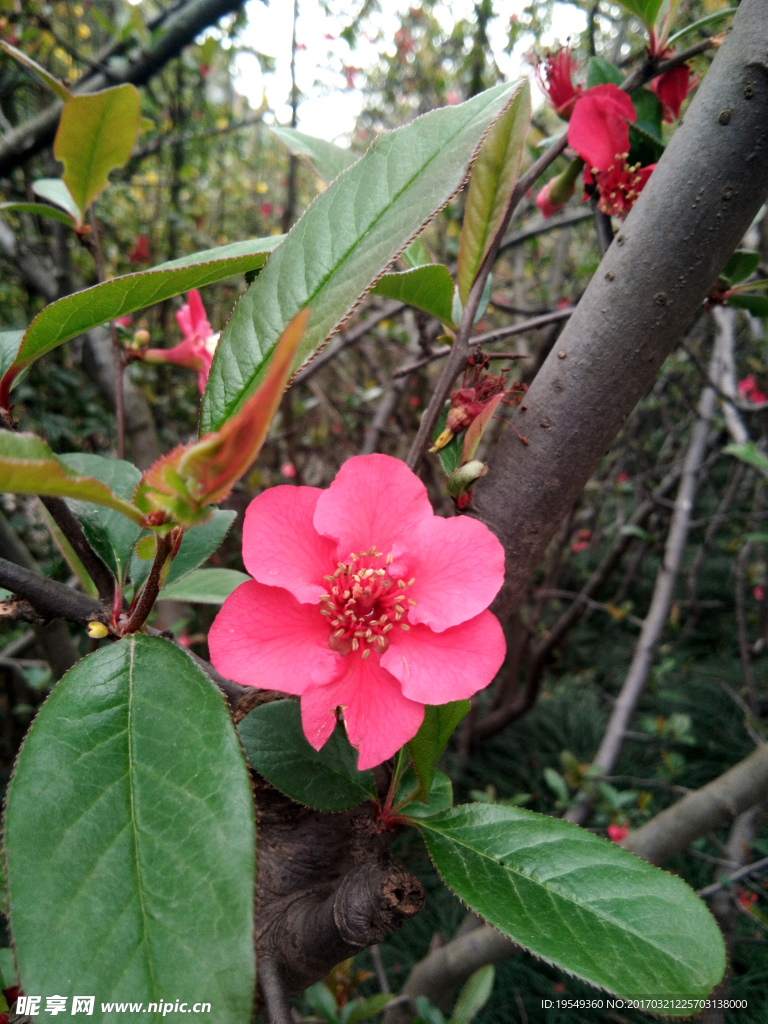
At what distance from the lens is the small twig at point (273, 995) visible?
456mm

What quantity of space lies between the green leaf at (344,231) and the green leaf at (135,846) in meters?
0.21

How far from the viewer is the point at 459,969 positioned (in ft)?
3.83

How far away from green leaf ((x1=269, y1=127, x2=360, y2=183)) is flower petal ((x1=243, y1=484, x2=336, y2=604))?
1.45ft

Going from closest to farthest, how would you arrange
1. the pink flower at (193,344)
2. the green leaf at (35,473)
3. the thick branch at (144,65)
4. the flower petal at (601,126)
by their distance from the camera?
the green leaf at (35,473) < the flower petal at (601,126) < the pink flower at (193,344) < the thick branch at (144,65)

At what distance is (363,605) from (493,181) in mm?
447

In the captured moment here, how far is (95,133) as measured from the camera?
0.71 metres

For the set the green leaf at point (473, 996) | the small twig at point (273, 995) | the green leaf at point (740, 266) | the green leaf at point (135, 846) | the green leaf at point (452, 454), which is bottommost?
the green leaf at point (473, 996)

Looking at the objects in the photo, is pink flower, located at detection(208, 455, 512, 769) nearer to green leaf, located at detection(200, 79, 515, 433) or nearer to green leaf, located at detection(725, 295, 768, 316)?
green leaf, located at detection(200, 79, 515, 433)

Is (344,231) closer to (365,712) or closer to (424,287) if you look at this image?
(424,287)

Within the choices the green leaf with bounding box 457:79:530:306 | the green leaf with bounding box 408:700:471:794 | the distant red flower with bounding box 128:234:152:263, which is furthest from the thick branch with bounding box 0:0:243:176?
the green leaf with bounding box 408:700:471:794

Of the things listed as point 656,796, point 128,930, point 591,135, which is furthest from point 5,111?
point 656,796

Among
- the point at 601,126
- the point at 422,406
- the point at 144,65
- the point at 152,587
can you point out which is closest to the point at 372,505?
the point at 152,587

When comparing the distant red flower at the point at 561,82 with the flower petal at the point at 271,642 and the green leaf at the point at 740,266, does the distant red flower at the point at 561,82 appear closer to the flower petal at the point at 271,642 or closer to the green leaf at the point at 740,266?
the green leaf at the point at 740,266

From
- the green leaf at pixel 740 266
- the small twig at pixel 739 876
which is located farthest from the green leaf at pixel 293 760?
the small twig at pixel 739 876
